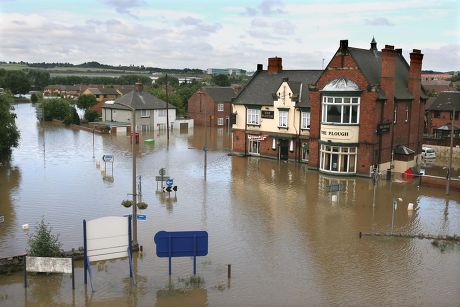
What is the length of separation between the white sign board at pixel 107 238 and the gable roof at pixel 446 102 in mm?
48978

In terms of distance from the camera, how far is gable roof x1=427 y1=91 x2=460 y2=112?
56.3 m

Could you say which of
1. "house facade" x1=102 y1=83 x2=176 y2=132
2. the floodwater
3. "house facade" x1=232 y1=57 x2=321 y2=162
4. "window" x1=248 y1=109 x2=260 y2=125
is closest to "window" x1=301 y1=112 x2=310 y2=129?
"house facade" x1=232 y1=57 x2=321 y2=162

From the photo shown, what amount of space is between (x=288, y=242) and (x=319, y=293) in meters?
5.06

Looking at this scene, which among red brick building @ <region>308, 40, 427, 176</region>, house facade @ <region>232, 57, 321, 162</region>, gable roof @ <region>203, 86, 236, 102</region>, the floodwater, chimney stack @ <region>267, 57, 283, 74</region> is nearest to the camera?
the floodwater

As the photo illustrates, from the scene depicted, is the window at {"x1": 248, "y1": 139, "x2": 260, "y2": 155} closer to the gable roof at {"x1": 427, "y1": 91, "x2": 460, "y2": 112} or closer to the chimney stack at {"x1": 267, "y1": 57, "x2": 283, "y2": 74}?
the chimney stack at {"x1": 267, "y1": 57, "x2": 283, "y2": 74}

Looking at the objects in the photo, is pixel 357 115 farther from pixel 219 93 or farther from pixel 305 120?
pixel 219 93

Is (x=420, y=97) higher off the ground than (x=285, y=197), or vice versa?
(x=420, y=97)

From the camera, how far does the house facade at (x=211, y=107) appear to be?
74125mm

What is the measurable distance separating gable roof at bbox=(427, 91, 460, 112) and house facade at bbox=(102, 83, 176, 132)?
112 ft

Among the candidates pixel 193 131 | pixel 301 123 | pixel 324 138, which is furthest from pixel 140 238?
pixel 193 131

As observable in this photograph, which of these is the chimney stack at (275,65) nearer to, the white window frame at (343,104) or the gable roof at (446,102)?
the white window frame at (343,104)

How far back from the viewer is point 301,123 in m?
41.5

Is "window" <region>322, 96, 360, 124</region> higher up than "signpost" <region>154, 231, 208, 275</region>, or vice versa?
"window" <region>322, 96, 360, 124</region>

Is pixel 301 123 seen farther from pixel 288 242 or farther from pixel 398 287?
pixel 398 287
